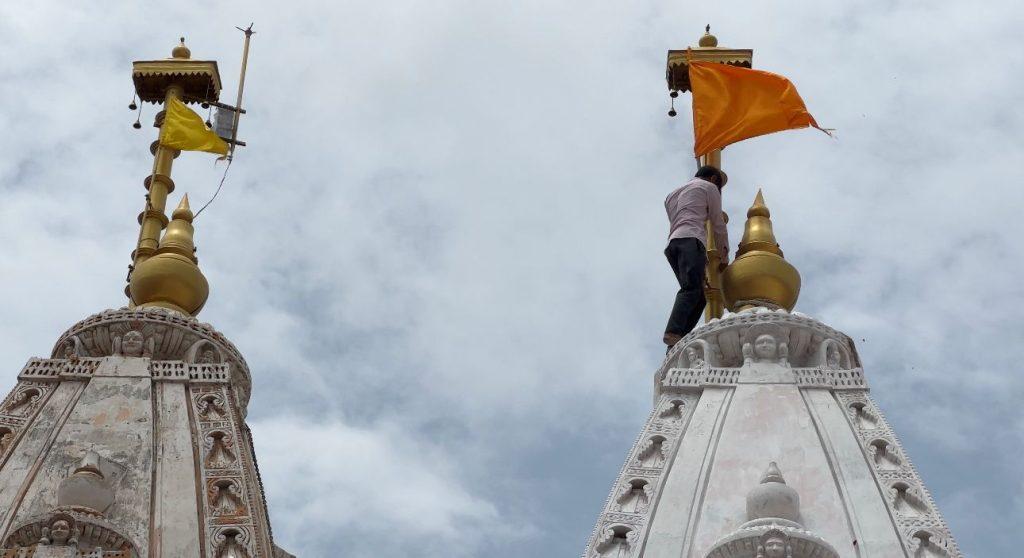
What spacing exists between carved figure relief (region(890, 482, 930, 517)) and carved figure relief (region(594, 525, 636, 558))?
283 centimetres

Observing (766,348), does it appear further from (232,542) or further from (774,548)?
(232,542)

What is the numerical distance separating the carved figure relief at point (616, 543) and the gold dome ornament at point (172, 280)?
9114 millimetres

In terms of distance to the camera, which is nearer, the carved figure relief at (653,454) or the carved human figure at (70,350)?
the carved figure relief at (653,454)

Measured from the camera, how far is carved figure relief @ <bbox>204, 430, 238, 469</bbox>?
103ft

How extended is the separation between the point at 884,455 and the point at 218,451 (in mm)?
8026

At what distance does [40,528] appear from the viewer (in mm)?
28922

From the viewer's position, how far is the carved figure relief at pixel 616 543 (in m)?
27.5

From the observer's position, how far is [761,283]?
1293 inches

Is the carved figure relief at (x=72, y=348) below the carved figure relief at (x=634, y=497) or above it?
above

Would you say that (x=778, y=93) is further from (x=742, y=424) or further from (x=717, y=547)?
(x=717, y=547)

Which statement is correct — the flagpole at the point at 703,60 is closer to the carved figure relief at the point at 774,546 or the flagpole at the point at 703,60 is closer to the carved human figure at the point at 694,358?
the carved human figure at the point at 694,358

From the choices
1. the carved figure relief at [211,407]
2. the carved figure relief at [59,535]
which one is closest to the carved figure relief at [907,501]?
the carved figure relief at [211,407]

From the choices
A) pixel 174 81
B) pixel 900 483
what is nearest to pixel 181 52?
pixel 174 81

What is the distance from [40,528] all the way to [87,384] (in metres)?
4.20
